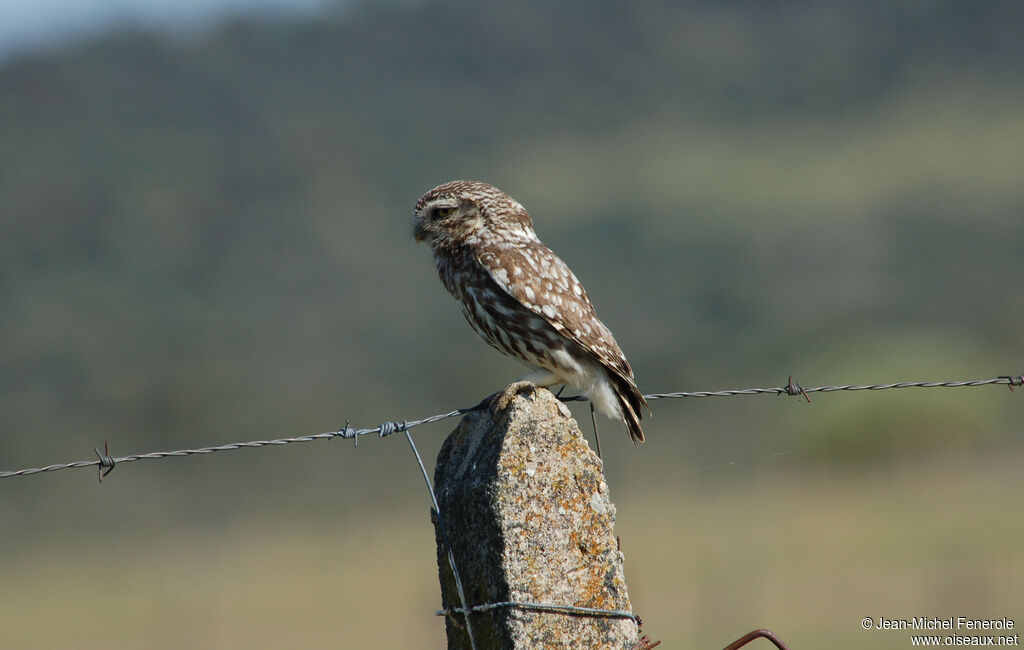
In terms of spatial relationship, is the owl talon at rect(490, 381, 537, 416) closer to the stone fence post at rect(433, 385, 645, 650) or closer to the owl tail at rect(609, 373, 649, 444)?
the stone fence post at rect(433, 385, 645, 650)

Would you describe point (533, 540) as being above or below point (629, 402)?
below

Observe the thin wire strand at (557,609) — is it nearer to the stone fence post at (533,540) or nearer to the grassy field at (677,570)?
the stone fence post at (533,540)

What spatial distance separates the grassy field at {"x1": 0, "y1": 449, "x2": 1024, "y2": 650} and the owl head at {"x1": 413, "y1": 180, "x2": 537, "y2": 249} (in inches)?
303

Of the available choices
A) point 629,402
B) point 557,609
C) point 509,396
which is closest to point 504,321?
point 629,402

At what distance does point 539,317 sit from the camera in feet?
21.9

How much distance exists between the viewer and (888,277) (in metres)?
59.7

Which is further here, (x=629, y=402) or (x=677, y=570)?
(x=677, y=570)

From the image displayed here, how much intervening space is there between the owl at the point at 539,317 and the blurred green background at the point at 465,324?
303 inches

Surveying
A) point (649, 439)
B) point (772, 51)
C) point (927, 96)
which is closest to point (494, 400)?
point (649, 439)

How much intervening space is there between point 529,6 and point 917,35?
43.0m

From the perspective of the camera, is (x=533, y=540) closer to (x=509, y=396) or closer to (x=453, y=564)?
(x=453, y=564)

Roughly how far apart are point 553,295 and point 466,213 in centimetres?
89

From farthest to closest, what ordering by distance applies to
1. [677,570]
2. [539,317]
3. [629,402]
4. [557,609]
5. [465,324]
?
[465,324]
[677,570]
[629,402]
[539,317]
[557,609]

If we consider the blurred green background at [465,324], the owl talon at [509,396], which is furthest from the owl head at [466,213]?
the blurred green background at [465,324]
